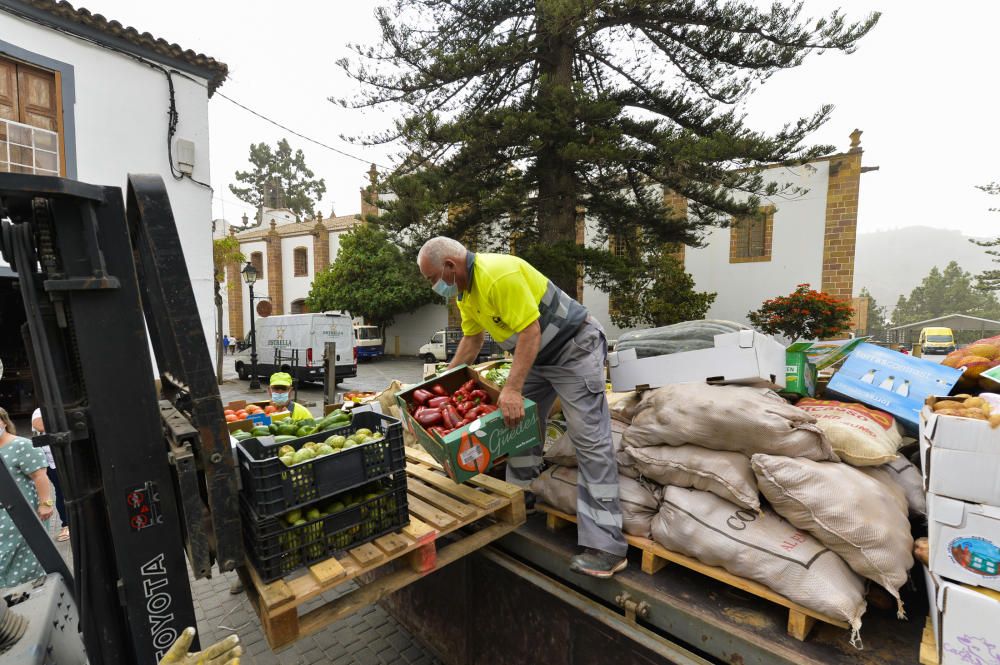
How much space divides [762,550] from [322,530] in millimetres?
1955

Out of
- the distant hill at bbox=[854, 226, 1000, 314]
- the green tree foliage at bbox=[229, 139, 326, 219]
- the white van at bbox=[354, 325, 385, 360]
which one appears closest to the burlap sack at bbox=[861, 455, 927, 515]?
the white van at bbox=[354, 325, 385, 360]

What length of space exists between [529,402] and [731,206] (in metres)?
7.50

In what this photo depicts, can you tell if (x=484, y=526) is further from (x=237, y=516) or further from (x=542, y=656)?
(x=237, y=516)

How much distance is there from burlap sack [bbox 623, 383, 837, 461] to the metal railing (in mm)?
9683

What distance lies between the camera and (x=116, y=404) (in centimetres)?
167

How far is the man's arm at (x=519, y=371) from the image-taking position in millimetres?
2568

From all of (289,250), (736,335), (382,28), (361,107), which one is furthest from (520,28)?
(289,250)

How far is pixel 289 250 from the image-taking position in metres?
30.6

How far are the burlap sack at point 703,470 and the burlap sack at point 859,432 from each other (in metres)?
0.49

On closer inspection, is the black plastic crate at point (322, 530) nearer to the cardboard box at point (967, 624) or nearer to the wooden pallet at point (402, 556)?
the wooden pallet at point (402, 556)

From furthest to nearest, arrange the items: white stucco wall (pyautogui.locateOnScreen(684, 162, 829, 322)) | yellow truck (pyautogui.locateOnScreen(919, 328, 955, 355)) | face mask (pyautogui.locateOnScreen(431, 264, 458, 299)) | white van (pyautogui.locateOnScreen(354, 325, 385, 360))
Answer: white van (pyautogui.locateOnScreen(354, 325, 385, 360)) → white stucco wall (pyautogui.locateOnScreen(684, 162, 829, 322)) → yellow truck (pyautogui.locateOnScreen(919, 328, 955, 355)) → face mask (pyautogui.locateOnScreen(431, 264, 458, 299))

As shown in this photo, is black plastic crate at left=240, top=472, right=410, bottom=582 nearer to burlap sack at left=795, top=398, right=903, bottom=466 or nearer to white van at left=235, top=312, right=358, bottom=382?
burlap sack at left=795, top=398, right=903, bottom=466

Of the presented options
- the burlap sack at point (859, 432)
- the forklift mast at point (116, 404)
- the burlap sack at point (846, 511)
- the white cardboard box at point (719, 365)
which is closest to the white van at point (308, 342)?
the white cardboard box at point (719, 365)

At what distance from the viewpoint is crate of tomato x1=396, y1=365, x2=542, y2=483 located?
256 centimetres
